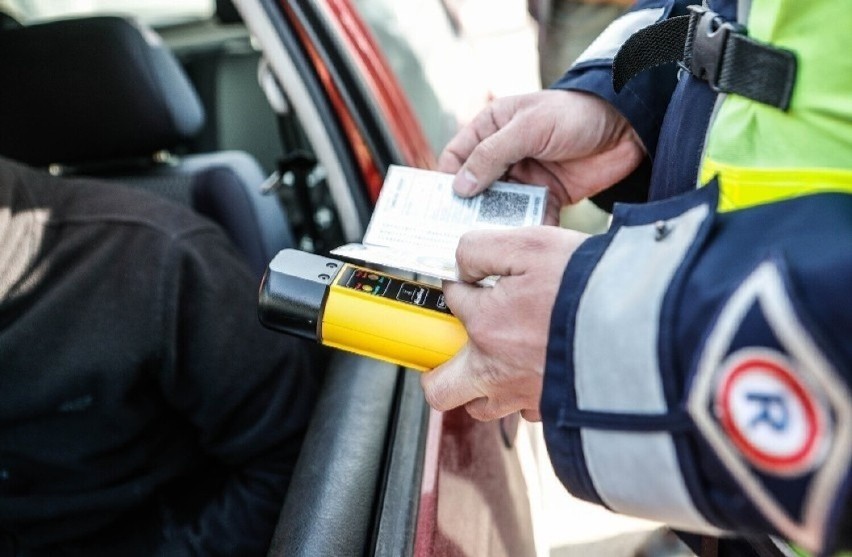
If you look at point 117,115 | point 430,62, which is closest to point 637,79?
point 430,62

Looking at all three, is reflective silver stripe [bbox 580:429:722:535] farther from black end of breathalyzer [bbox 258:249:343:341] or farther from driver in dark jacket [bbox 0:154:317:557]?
driver in dark jacket [bbox 0:154:317:557]

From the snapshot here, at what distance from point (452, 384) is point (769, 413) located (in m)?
0.34

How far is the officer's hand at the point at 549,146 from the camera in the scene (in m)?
0.89

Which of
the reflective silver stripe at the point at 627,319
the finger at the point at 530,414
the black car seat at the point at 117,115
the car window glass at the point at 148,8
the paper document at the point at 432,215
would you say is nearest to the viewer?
the reflective silver stripe at the point at 627,319

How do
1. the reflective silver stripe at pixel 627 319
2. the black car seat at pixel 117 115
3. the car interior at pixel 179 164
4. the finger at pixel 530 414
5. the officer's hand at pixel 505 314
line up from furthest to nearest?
the black car seat at pixel 117 115, the car interior at pixel 179 164, the finger at pixel 530 414, the officer's hand at pixel 505 314, the reflective silver stripe at pixel 627 319

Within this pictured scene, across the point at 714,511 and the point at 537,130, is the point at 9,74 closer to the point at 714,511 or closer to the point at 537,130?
the point at 537,130

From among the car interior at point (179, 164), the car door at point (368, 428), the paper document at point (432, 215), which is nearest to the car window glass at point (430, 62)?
the car door at point (368, 428)

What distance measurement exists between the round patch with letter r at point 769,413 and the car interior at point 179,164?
20.0 inches

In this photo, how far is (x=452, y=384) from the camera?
0.70 m

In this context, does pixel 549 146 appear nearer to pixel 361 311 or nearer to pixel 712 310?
pixel 361 311

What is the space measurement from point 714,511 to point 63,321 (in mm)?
908

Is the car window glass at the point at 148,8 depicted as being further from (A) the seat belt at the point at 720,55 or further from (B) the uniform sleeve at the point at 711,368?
(B) the uniform sleeve at the point at 711,368

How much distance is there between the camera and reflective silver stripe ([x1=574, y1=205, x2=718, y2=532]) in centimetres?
49

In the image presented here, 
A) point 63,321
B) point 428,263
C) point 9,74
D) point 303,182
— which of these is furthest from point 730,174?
point 9,74
